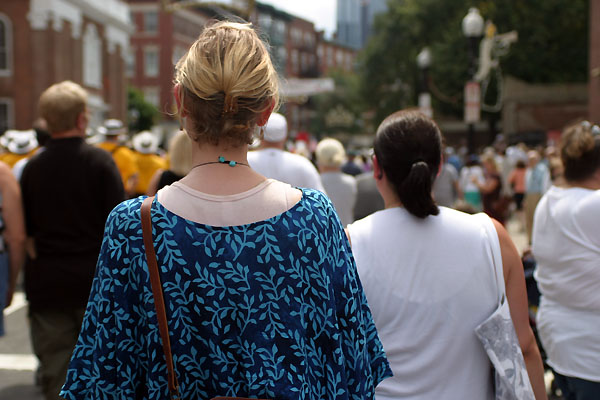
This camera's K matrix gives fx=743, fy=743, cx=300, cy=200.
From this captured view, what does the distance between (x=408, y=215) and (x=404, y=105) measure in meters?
48.8

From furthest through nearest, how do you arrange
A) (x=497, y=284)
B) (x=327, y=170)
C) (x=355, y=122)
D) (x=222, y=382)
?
(x=355, y=122), (x=327, y=170), (x=497, y=284), (x=222, y=382)

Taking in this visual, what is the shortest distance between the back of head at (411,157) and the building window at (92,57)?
3635 cm

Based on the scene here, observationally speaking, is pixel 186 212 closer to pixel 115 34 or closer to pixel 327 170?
pixel 327 170

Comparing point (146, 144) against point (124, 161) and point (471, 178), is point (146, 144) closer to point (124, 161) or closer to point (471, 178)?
point (124, 161)

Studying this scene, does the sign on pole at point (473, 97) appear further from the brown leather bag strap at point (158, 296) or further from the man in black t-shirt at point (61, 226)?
the brown leather bag strap at point (158, 296)

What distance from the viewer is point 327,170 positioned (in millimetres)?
7801

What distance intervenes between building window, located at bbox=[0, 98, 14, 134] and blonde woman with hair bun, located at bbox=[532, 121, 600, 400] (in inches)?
1289

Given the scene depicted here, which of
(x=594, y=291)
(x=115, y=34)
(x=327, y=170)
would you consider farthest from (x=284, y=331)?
(x=115, y=34)

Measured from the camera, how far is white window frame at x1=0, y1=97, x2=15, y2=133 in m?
32.8

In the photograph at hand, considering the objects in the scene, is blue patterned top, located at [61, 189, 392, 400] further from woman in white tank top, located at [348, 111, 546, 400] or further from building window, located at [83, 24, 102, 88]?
building window, located at [83, 24, 102, 88]

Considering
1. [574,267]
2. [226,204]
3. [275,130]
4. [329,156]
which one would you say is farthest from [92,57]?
[226,204]

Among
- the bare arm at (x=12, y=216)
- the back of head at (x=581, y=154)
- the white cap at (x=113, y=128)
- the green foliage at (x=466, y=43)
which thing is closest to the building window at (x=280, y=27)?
the green foliage at (x=466, y=43)

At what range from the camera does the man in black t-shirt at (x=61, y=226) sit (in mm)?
4211

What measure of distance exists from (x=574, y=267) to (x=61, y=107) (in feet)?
9.58
